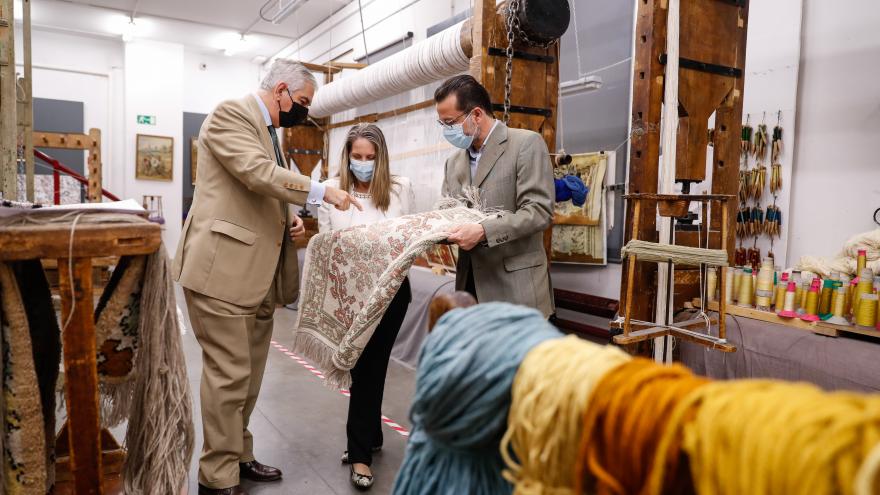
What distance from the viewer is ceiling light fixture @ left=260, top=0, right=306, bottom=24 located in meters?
7.30

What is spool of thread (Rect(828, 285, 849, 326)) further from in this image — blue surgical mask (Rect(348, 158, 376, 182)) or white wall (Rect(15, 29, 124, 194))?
white wall (Rect(15, 29, 124, 194))

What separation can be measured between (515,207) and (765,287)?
156 centimetres

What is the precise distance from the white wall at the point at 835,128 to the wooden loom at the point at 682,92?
2.13 ft

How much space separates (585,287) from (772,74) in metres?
1.81

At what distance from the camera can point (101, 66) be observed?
1028cm

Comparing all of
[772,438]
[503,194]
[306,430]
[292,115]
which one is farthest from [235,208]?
[772,438]

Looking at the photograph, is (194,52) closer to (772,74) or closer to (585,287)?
(585,287)

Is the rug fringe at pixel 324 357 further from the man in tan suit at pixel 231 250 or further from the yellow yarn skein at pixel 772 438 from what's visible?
the yellow yarn skein at pixel 772 438

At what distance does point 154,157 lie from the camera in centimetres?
1023

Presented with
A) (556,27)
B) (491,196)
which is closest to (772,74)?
(556,27)

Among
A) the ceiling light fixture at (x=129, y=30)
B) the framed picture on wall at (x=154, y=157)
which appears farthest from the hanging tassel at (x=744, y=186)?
the framed picture on wall at (x=154, y=157)

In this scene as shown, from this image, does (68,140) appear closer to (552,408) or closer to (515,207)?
(515,207)

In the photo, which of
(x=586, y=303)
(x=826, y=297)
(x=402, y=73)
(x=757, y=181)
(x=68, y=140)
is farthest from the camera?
(x=68, y=140)

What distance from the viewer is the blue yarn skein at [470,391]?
69cm
